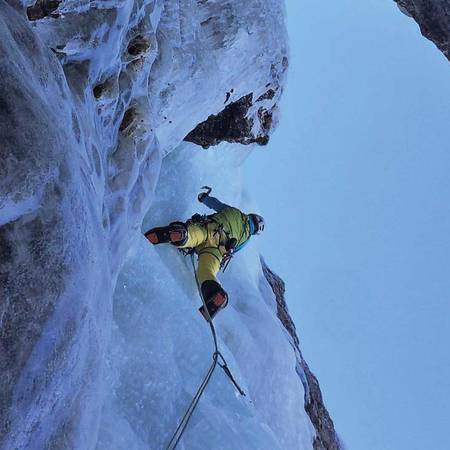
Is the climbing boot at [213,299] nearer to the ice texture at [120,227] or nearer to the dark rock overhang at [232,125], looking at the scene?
the ice texture at [120,227]

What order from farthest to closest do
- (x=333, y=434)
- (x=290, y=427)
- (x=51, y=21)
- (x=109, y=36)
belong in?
(x=333, y=434) → (x=290, y=427) → (x=109, y=36) → (x=51, y=21)

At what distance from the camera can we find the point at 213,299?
19.1ft

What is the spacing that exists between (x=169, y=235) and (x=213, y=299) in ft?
2.63

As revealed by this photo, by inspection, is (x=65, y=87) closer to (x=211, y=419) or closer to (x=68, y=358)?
(x=68, y=358)

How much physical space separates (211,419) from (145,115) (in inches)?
86.1

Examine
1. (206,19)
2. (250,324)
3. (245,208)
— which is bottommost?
(245,208)

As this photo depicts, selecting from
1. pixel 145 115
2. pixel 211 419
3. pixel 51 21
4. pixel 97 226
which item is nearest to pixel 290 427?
pixel 211 419

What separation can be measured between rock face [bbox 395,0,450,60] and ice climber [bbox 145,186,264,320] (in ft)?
9.77

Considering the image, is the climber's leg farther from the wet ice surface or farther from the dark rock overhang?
the dark rock overhang

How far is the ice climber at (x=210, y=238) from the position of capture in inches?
232

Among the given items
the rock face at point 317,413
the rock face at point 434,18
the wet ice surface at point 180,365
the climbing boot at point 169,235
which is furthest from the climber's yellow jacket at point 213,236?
the rock face at point 434,18

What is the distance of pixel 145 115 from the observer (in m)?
4.32

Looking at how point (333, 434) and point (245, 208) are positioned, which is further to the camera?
point (245, 208)

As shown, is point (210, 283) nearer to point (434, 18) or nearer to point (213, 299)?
point (213, 299)
